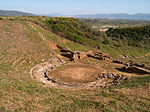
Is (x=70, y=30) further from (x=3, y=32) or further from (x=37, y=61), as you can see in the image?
(x=37, y=61)

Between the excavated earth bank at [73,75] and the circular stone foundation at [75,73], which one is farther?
the circular stone foundation at [75,73]

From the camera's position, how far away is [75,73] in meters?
21.2

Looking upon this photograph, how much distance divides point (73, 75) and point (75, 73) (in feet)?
2.68

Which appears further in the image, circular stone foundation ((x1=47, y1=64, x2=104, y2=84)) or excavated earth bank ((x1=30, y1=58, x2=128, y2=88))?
circular stone foundation ((x1=47, y1=64, x2=104, y2=84))

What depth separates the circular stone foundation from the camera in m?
19.0

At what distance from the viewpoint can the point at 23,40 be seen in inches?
1177

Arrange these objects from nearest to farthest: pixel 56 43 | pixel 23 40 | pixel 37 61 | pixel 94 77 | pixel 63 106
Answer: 1. pixel 63 106
2. pixel 94 77
3. pixel 37 61
4. pixel 23 40
5. pixel 56 43

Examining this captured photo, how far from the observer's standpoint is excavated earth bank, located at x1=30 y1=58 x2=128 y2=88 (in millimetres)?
17766

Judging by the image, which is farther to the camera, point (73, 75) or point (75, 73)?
point (75, 73)

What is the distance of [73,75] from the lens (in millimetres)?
20453

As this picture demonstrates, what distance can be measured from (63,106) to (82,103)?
149cm

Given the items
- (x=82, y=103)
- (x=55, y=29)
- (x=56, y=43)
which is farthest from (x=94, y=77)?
(x=55, y=29)

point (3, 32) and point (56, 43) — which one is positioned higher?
point (3, 32)

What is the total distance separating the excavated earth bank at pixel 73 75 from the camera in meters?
17.8
